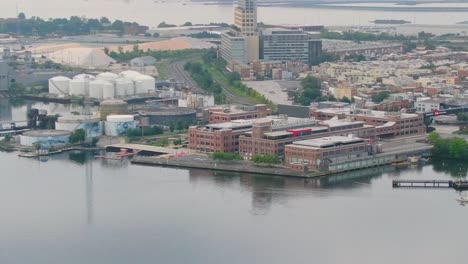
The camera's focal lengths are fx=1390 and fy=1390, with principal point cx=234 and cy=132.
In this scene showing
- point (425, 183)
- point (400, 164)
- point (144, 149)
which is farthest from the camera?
point (144, 149)

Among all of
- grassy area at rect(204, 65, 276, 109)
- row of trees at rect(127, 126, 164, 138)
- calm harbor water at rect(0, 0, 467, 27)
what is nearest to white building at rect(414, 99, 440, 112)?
grassy area at rect(204, 65, 276, 109)

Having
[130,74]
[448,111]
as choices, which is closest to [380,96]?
[448,111]

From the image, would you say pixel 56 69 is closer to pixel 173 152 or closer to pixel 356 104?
pixel 356 104

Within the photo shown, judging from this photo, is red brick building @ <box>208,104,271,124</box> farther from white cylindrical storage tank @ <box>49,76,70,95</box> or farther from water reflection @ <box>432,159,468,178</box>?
white cylindrical storage tank @ <box>49,76,70,95</box>

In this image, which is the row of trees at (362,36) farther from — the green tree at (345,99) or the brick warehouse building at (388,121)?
the brick warehouse building at (388,121)

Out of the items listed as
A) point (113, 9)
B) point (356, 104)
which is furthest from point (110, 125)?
point (113, 9)

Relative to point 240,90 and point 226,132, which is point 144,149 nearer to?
point 226,132

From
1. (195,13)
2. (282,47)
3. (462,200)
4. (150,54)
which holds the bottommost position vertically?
(462,200)
